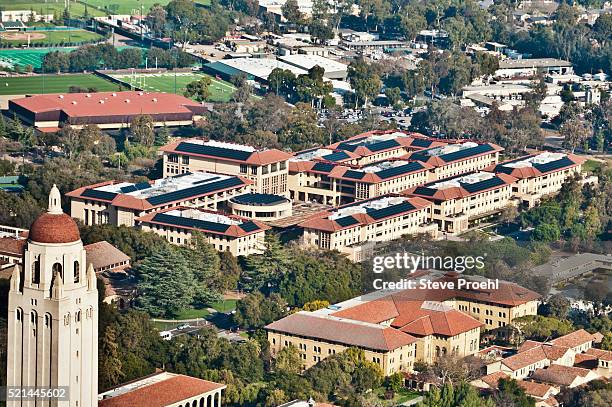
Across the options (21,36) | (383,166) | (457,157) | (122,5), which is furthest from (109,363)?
(122,5)

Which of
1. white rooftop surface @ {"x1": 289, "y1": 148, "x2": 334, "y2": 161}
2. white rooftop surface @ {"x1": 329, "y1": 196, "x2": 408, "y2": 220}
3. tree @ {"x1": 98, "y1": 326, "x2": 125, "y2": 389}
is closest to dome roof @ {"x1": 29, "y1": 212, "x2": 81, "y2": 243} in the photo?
tree @ {"x1": 98, "y1": 326, "x2": 125, "y2": 389}

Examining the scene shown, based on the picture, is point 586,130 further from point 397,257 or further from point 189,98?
point 397,257

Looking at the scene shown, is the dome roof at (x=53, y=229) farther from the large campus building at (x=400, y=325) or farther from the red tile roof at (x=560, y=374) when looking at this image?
the red tile roof at (x=560, y=374)

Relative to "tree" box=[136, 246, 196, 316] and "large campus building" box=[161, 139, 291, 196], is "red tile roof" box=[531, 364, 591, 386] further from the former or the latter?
"large campus building" box=[161, 139, 291, 196]

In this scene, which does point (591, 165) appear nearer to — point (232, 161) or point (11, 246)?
point (232, 161)

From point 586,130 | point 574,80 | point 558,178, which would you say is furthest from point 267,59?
point 558,178

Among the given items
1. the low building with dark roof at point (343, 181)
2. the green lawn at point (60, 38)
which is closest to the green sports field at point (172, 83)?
the green lawn at point (60, 38)
